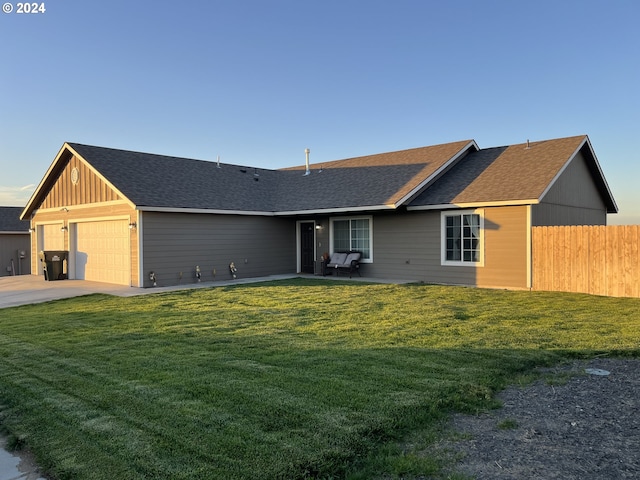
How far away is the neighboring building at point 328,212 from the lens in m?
13.3

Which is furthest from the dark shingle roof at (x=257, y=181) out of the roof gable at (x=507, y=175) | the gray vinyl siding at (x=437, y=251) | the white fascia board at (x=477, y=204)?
the gray vinyl siding at (x=437, y=251)

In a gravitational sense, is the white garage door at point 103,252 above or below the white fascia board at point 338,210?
below

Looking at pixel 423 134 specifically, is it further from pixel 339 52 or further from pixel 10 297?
pixel 10 297

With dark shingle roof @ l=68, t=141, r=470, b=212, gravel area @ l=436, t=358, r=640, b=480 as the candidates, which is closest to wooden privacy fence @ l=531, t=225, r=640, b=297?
dark shingle roof @ l=68, t=141, r=470, b=212

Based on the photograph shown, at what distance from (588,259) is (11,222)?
28686 mm

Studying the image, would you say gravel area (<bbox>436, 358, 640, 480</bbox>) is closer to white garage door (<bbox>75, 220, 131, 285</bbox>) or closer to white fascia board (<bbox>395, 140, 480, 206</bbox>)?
white fascia board (<bbox>395, 140, 480, 206</bbox>)

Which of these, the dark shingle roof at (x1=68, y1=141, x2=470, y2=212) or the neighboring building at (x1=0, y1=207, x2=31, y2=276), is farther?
the neighboring building at (x1=0, y1=207, x2=31, y2=276)

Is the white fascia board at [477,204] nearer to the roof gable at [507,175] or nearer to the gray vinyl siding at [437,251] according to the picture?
the roof gable at [507,175]

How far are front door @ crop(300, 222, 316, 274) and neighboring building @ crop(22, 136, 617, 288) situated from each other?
0.05m

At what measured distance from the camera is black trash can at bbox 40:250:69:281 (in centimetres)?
1647

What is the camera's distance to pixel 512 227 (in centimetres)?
1273

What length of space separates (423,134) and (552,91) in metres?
7.46

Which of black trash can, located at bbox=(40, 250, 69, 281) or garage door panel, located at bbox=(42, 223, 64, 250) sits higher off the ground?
garage door panel, located at bbox=(42, 223, 64, 250)

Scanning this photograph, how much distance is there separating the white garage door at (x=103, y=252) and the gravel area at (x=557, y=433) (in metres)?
12.8
